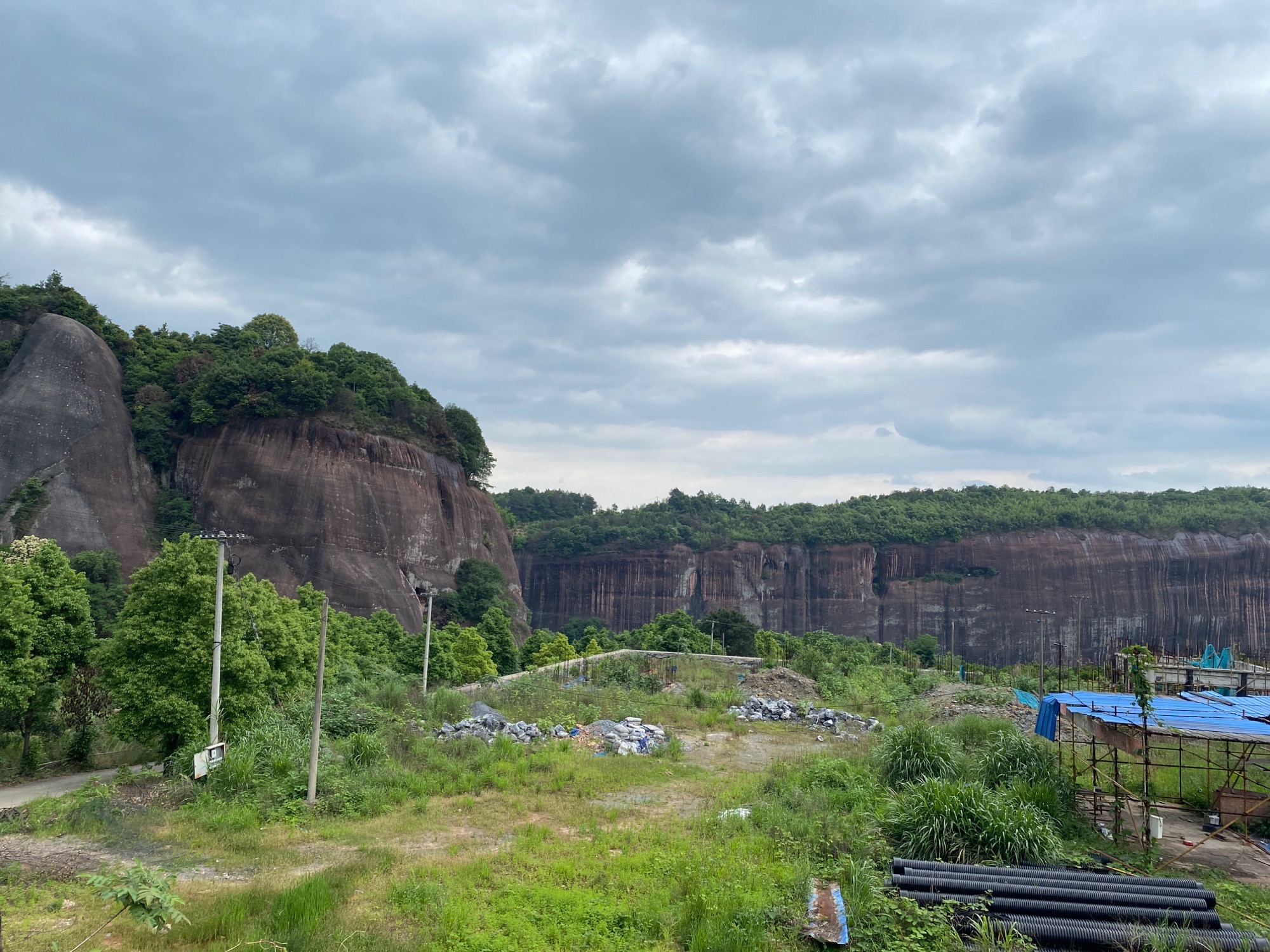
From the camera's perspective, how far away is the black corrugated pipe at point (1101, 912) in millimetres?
8156

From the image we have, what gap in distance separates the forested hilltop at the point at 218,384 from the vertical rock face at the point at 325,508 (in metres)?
1.35

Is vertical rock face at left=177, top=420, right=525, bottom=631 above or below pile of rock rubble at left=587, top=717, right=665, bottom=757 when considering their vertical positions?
above

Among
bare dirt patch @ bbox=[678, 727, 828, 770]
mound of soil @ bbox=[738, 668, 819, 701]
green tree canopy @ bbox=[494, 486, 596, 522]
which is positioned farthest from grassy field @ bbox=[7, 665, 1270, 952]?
green tree canopy @ bbox=[494, 486, 596, 522]

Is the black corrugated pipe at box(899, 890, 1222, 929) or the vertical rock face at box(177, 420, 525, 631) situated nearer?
the black corrugated pipe at box(899, 890, 1222, 929)

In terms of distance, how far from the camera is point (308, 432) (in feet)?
171

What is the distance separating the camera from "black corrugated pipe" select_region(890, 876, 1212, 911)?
8.46 meters

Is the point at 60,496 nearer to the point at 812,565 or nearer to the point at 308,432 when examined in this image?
the point at 308,432

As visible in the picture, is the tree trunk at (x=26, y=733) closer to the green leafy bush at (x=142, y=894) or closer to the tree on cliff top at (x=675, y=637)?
the green leafy bush at (x=142, y=894)

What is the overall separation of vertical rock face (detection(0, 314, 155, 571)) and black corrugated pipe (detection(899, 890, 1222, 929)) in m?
50.4

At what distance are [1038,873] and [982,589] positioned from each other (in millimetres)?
79065

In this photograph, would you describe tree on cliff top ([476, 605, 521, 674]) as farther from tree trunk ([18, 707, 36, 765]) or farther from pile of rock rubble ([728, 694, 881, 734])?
tree trunk ([18, 707, 36, 765])

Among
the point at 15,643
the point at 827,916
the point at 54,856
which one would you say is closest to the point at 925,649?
the point at 827,916

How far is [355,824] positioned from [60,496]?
44.5 m

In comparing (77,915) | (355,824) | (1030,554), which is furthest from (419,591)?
(1030,554)
